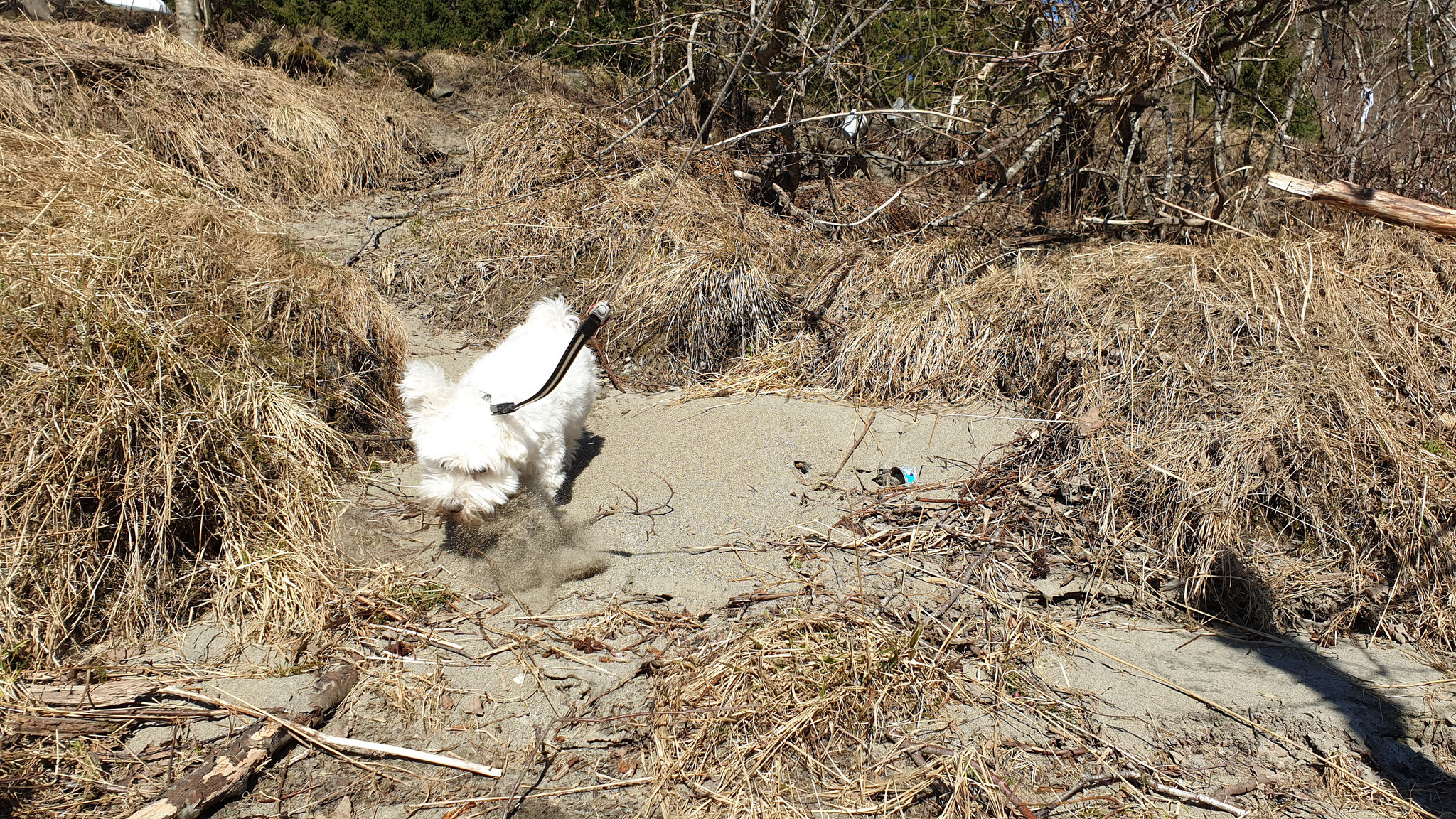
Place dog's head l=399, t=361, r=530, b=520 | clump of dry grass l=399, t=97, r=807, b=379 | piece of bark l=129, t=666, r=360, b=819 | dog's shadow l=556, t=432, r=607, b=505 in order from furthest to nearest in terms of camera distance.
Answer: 1. clump of dry grass l=399, t=97, r=807, b=379
2. dog's shadow l=556, t=432, r=607, b=505
3. dog's head l=399, t=361, r=530, b=520
4. piece of bark l=129, t=666, r=360, b=819

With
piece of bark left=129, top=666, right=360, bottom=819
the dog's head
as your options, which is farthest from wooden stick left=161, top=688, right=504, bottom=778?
the dog's head

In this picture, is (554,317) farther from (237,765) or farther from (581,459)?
(237,765)

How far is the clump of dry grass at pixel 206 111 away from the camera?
6688 millimetres

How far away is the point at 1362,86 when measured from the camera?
18.7 feet

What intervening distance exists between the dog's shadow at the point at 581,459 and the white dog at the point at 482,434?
0.10 metres

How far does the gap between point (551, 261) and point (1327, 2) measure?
5712 millimetres

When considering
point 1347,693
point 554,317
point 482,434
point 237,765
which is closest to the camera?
point 237,765

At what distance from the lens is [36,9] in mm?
8930

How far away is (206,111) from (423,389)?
5.64 meters

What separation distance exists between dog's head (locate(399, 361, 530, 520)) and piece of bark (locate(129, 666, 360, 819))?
88 centimetres

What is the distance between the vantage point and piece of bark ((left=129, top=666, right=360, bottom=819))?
Result: 2.30 metres

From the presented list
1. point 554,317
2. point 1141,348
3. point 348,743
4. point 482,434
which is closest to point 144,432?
point 482,434

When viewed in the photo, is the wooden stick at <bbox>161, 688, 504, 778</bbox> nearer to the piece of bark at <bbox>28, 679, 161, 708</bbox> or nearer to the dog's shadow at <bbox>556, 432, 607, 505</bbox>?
the piece of bark at <bbox>28, 679, 161, 708</bbox>

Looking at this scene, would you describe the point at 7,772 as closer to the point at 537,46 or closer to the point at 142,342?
the point at 142,342
